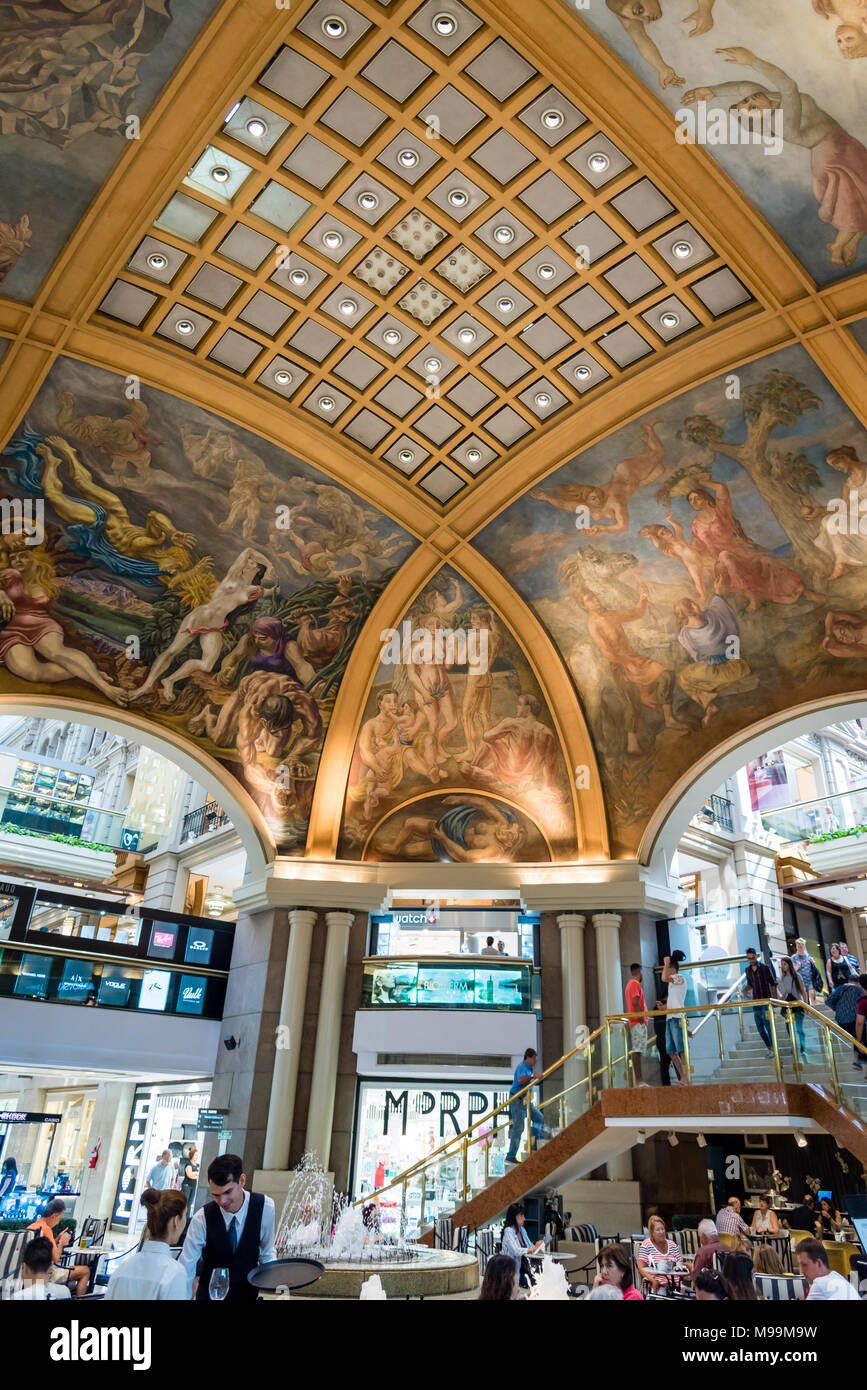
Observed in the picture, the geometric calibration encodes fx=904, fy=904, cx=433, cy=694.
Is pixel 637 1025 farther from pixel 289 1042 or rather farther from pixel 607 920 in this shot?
pixel 289 1042

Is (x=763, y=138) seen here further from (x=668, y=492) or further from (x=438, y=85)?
(x=668, y=492)

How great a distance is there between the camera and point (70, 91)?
10.9 m

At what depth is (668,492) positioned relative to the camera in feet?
52.2

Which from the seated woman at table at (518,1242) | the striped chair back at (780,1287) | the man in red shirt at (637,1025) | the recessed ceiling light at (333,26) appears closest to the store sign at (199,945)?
the man in red shirt at (637,1025)

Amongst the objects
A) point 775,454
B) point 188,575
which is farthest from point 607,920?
point 188,575

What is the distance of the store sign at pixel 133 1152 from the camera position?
24.0 m

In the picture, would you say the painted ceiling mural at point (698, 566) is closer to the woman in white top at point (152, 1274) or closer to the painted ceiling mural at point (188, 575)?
the painted ceiling mural at point (188, 575)

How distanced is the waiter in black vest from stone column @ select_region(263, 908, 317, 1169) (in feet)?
45.0

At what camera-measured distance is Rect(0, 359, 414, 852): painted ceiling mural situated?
15266mm

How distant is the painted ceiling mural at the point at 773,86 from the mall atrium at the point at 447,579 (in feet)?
0.15

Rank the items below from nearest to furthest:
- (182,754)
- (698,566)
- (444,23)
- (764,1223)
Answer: (444,23), (764,1223), (698,566), (182,754)

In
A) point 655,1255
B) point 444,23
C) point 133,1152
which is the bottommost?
point 655,1255

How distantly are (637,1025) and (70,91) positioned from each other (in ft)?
49.6

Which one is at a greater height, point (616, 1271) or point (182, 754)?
point (182, 754)
